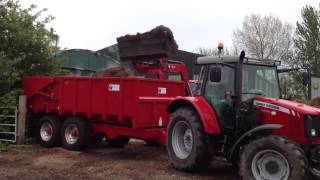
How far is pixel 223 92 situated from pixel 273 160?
5.80 ft

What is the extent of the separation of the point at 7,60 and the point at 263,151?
28.4 feet

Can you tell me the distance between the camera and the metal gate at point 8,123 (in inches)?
551

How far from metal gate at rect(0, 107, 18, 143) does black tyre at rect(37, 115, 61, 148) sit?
0.66 metres

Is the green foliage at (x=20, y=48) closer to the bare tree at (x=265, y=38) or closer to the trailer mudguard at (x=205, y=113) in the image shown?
the trailer mudguard at (x=205, y=113)

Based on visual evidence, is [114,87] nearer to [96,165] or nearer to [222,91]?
[96,165]

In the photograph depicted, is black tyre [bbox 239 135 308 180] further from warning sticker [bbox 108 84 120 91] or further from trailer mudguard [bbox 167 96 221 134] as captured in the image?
warning sticker [bbox 108 84 120 91]

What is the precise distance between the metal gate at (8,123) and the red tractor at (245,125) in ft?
17.9

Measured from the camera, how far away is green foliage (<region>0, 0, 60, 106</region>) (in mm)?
14348

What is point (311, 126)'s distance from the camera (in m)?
8.23

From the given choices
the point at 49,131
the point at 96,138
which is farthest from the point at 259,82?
the point at 49,131

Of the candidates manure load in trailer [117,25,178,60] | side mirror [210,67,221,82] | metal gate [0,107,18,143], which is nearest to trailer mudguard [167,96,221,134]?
side mirror [210,67,221,82]

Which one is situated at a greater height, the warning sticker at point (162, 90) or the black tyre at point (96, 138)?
the warning sticker at point (162, 90)

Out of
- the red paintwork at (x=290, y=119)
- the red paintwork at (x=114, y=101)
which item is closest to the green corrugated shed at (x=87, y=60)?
the red paintwork at (x=114, y=101)

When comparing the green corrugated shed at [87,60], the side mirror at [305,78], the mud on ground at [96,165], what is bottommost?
the mud on ground at [96,165]
